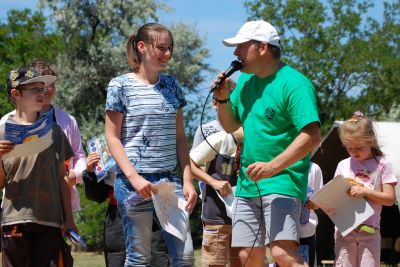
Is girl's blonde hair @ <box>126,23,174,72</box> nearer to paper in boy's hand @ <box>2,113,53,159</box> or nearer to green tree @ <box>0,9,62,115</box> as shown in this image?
paper in boy's hand @ <box>2,113,53,159</box>

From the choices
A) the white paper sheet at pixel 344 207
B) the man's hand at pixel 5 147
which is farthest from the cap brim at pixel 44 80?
the white paper sheet at pixel 344 207

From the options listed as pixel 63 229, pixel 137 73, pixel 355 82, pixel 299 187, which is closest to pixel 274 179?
pixel 299 187

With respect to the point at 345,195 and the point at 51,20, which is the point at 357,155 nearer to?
the point at 345,195

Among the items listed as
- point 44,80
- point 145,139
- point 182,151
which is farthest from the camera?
point 44,80

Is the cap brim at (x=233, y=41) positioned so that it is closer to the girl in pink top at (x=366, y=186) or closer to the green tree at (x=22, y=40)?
the girl in pink top at (x=366, y=186)

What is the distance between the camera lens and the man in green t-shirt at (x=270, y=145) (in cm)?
485

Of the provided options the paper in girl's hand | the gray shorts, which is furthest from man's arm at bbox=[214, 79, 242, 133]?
the paper in girl's hand

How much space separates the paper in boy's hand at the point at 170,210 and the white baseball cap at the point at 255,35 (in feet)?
3.33

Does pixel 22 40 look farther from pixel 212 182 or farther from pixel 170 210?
pixel 170 210

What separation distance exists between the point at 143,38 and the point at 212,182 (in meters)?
2.19

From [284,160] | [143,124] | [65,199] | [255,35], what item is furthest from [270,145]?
[65,199]

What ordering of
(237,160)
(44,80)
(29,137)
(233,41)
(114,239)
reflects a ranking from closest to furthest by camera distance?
(233,41) < (29,137) < (44,80) < (114,239) < (237,160)

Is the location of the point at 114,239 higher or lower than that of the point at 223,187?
lower

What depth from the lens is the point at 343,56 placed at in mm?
32156
